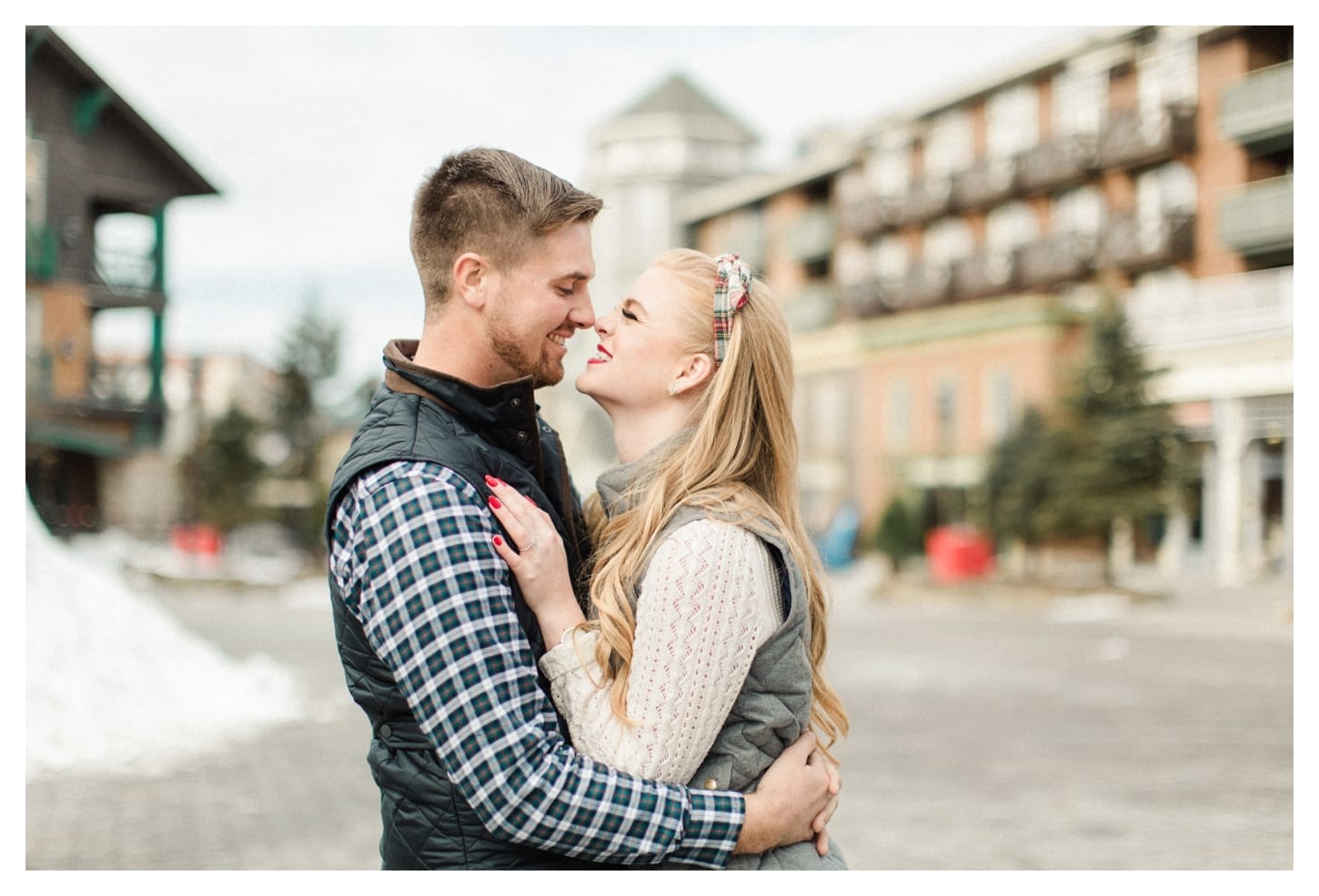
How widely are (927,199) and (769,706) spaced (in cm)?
3191

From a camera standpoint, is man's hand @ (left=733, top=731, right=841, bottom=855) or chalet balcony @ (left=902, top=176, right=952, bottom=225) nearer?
man's hand @ (left=733, top=731, right=841, bottom=855)

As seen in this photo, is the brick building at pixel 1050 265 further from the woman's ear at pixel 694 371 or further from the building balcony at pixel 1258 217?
the woman's ear at pixel 694 371

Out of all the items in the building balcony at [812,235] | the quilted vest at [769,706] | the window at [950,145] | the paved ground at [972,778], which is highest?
the window at [950,145]

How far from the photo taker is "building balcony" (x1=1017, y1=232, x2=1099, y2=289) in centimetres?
2850

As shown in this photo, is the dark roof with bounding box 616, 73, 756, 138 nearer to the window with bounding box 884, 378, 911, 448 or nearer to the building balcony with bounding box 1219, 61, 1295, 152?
the window with bounding box 884, 378, 911, 448

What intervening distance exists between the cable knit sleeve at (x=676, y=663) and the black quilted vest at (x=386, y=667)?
0.10 metres

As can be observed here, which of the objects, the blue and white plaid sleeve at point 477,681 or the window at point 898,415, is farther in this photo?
the window at point 898,415

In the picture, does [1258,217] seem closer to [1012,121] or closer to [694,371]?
[1012,121]

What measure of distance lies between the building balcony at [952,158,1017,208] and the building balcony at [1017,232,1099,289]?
65.8 inches

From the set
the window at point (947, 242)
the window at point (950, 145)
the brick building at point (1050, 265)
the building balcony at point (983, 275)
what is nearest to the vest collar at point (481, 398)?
the brick building at point (1050, 265)

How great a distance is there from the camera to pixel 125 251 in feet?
76.8

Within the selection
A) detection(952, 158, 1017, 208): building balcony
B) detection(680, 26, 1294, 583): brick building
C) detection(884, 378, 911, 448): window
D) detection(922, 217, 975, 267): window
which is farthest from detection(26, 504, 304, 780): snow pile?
detection(922, 217, 975, 267): window

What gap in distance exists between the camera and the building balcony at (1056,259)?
1122 inches
